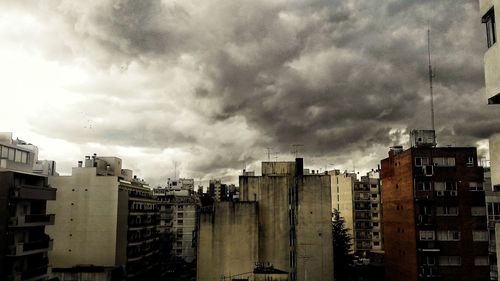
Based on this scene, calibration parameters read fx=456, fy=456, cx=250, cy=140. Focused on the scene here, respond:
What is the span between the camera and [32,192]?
51.8 meters

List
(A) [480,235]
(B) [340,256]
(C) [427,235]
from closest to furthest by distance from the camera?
(A) [480,235], (C) [427,235], (B) [340,256]

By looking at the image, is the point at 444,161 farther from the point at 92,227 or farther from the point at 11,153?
the point at 11,153

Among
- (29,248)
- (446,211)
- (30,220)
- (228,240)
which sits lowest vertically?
(228,240)

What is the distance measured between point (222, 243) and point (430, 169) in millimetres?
31230

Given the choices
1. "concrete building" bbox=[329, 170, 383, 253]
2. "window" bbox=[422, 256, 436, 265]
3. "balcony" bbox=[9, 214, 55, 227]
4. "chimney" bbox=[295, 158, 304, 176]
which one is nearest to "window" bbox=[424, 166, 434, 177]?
"window" bbox=[422, 256, 436, 265]

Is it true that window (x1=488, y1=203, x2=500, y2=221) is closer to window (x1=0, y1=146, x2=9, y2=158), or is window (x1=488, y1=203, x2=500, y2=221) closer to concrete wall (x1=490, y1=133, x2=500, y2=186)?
concrete wall (x1=490, y1=133, x2=500, y2=186)

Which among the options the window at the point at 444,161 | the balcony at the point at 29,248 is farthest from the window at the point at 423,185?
the balcony at the point at 29,248

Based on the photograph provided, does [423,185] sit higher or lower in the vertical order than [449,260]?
higher

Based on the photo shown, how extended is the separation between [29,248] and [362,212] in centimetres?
8854

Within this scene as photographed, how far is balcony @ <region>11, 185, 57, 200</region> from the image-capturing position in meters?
49.3

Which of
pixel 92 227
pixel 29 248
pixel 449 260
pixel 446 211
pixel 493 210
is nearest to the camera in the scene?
pixel 29 248

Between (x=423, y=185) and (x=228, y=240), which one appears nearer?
(x=423, y=185)

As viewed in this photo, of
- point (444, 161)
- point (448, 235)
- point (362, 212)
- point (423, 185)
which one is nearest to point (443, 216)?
point (448, 235)

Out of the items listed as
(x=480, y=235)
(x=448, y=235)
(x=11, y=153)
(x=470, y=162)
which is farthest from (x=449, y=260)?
(x=11, y=153)
